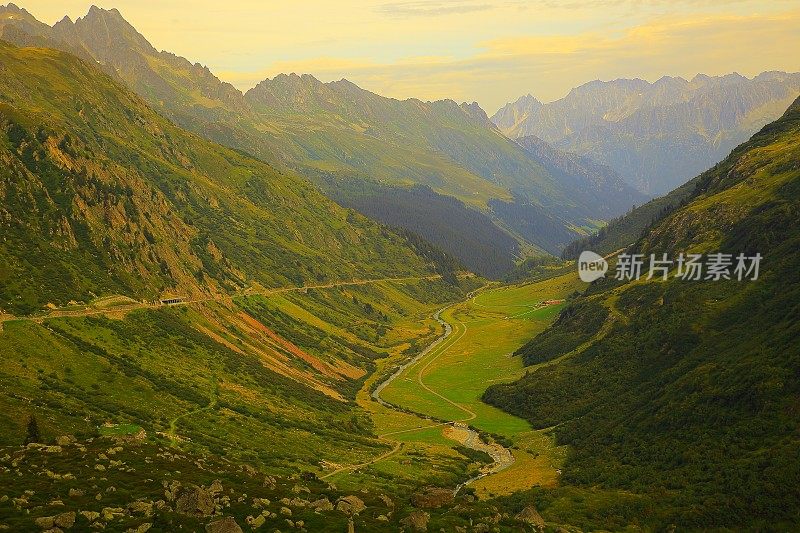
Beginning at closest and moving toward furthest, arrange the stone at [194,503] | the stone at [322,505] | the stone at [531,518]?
the stone at [194,503], the stone at [322,505], the stone at [531,518]

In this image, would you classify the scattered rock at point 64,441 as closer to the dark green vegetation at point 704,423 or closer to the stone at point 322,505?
the stone at point 322,505

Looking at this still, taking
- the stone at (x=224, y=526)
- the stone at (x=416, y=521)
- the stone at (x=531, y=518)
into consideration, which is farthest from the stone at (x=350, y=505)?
the stone at (x=531, y=518)

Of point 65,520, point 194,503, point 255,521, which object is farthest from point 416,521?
point 65,520

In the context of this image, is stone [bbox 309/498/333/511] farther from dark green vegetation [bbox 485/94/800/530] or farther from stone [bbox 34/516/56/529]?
dark green vegetation [bbox 485/94/800/530]

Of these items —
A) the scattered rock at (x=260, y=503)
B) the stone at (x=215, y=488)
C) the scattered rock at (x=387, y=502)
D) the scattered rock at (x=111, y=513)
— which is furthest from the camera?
the scattered rock at (x=387, y=502)

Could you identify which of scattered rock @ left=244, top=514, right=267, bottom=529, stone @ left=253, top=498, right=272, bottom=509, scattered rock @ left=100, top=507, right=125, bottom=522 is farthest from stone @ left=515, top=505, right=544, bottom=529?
scattered rock @ left=100, top=507, right=125, bottom=522

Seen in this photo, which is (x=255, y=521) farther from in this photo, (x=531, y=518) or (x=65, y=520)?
(x=531, y=518)

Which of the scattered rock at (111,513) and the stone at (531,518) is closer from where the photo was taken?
the scattered rock at (111,513)
